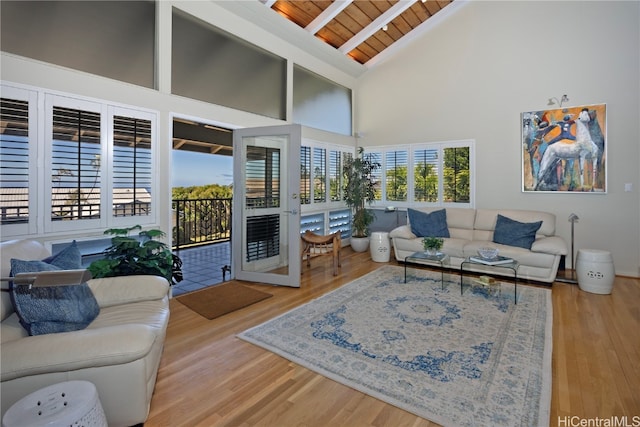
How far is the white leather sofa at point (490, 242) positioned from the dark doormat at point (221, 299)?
256 cm

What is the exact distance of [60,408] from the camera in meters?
1.31

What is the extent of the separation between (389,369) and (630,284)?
4.12 meters

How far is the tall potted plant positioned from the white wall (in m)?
0.89

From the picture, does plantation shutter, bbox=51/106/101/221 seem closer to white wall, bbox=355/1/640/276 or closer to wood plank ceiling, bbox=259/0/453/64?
wood plank ceiling, bbox=259/0/453/64

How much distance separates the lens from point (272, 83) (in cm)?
500

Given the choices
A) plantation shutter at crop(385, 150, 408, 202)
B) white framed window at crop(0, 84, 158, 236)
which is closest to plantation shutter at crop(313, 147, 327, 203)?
plantation shutter at crop(385, 150, 408, 202)

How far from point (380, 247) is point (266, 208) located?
2.14 m

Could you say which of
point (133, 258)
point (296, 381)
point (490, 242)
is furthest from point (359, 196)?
point (296, 381)

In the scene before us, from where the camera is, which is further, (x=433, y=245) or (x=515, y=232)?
(x=515, y=232)

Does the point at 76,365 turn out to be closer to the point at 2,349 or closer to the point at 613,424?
the point at 2,349

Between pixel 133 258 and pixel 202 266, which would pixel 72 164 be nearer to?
pixel 133 258

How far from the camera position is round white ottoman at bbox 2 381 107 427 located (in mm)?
1262

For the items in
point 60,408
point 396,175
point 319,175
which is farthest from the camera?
point 396,175

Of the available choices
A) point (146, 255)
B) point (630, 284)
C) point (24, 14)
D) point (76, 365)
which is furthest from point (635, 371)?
point (24, 14)
